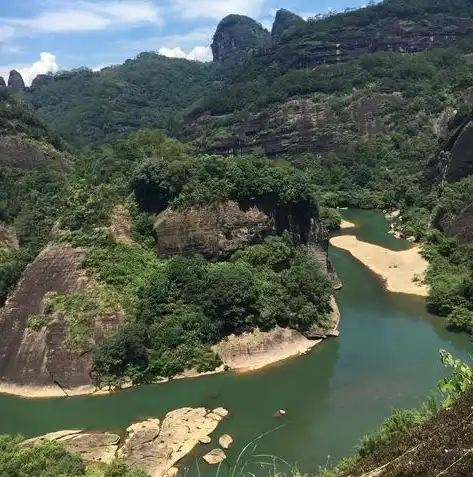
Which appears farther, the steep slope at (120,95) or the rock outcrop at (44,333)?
the steep slope at (120,95)

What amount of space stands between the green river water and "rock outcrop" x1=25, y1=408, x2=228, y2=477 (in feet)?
2.15

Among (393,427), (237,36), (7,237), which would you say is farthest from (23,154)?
(237,36)

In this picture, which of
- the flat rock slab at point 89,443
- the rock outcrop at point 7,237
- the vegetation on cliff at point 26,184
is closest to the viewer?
the flat rock slab at point 89,443

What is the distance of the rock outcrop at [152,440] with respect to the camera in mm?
20963

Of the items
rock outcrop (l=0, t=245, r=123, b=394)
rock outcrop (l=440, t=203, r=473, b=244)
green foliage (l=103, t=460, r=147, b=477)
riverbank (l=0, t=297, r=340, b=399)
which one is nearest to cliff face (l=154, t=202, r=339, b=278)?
rock outcrop (l=0, t=245, r=123, b=394)

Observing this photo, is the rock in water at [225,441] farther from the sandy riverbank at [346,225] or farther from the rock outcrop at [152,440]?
the sandy riverbank at [346,225]

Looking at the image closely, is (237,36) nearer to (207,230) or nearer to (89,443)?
(207,230)

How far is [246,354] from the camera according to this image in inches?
1136

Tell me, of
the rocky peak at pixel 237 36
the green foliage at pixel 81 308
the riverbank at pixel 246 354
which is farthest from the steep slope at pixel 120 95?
the riverbank at pixel 246 354

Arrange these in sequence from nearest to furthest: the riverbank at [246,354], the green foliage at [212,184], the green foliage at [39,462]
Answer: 1. the green foliage at [39,462]
2. the riverbank at [246,354]
3. the green foliage at [212,184]

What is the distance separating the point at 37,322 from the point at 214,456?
13.8 m

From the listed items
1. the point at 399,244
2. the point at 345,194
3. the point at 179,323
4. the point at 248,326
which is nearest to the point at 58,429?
the point at 179,323

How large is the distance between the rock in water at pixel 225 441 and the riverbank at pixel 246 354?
5741 mm

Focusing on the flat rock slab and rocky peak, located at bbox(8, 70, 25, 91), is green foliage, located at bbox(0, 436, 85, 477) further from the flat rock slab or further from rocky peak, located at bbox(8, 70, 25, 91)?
rocky peak, located at bbox(8, 70, 25, 91)
